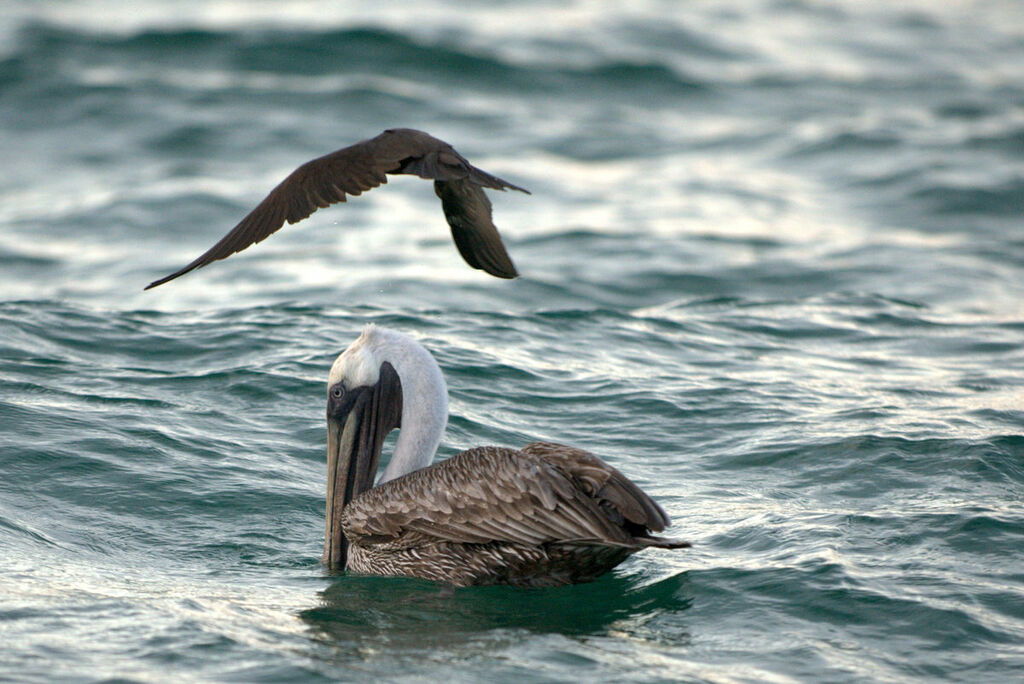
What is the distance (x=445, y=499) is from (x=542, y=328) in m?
4.50

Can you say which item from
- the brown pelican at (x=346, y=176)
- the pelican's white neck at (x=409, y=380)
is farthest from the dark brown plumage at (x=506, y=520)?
the brown pelican at (x=346, y=176)

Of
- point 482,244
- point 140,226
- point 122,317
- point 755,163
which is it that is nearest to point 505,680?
point 482,244

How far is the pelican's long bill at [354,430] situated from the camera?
633 centimetres

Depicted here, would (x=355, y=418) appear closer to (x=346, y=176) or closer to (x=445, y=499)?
(x=445, y=499)

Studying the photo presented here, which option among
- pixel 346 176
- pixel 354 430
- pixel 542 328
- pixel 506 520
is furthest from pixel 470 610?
pixel 542 328

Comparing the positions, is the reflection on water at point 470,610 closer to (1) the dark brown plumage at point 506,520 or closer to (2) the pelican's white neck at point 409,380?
(1) the dark brown plumage at point 506,520

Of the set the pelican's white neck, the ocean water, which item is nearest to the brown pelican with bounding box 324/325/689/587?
the pelican's white neck

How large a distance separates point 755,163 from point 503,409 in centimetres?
939

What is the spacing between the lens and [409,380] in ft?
20.7

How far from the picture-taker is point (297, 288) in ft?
38.8

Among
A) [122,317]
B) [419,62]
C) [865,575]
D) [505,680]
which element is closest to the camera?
[505,680]

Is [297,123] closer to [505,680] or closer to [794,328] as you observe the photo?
[794,328]

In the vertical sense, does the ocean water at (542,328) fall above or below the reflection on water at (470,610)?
above

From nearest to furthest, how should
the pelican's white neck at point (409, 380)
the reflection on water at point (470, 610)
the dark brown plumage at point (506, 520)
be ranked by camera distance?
1. the reflection on water at point (470, 610)
2. the dark brown plumage at point (506, 520)
3. the pelican's white neck at point (409, 380)
